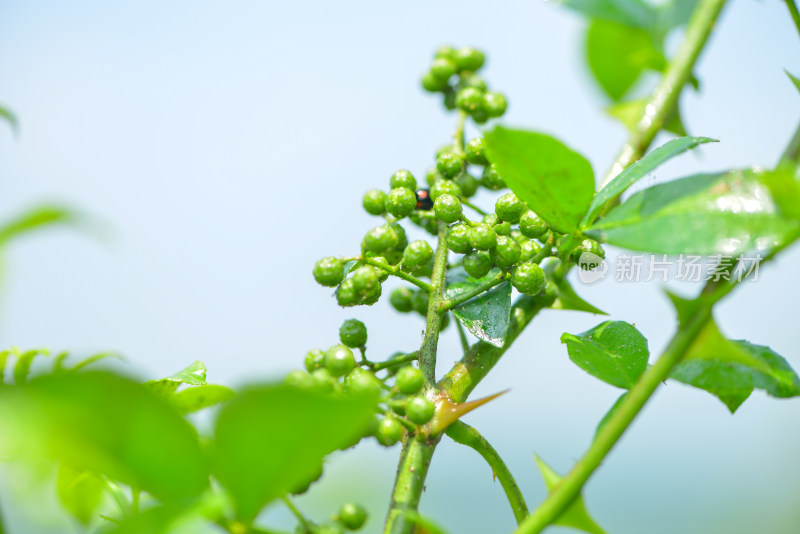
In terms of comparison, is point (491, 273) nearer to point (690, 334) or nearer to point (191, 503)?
point (690, 334)

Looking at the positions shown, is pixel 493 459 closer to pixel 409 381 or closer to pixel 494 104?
pixel 409 381

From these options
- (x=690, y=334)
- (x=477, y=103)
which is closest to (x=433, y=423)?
(x=690, y=334)

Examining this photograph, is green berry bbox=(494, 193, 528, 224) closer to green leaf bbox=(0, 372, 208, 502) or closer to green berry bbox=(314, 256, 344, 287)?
green berry bbox=(314, 256, 344, 287)

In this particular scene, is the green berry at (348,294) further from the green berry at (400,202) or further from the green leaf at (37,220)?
the green leaf at (37,220)

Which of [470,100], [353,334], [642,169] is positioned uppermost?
[470,100]

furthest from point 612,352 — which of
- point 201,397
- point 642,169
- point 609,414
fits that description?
point 201,397

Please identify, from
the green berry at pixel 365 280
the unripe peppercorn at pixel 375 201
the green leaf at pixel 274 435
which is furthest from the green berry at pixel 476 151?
the green leaf at pixel 274 435
